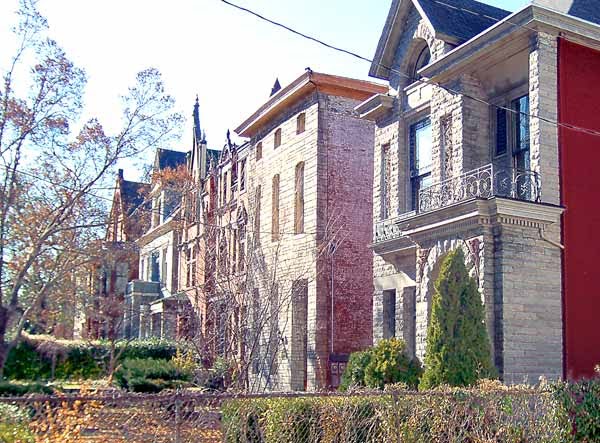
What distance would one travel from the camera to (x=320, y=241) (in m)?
24.4

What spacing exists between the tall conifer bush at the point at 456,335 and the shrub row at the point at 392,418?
3729mm

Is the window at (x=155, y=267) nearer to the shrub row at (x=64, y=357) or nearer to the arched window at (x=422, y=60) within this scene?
the shrub row at (x=64, y=357)

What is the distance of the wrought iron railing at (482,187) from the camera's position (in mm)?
16125

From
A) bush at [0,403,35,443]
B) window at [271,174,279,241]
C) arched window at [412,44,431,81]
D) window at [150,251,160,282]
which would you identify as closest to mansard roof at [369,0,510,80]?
arched window at [412,44,431,81]

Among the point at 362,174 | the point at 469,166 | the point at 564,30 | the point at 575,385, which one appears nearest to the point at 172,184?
the point at 362,174

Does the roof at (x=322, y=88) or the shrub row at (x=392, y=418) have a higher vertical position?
the roof at (x=322, y=88)

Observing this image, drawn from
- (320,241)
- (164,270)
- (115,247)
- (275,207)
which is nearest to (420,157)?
(320,241)

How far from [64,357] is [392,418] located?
29421mm

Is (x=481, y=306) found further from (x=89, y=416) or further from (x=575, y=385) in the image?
(x=89, y=416)

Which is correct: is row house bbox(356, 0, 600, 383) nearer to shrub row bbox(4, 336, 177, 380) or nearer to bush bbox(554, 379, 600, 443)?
bush bbox(554, 379, 600, 443)

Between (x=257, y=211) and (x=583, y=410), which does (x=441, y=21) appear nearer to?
(x=257, y=211)

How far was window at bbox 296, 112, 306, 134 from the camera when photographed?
26.4 metres

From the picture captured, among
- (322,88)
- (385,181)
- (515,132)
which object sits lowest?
(385,181)

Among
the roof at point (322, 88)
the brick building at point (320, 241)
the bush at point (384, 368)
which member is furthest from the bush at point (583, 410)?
the roof at point (322, 88)
